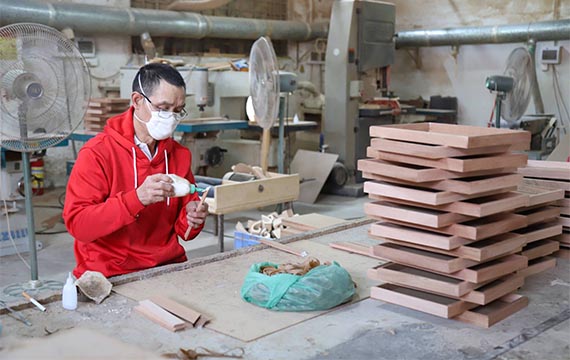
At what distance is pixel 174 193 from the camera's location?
1848 mm

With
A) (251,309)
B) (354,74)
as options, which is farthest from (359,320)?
(354,74)

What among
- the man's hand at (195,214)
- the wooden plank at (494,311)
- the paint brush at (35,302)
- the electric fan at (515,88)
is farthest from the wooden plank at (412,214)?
the electric fan at (515,88)

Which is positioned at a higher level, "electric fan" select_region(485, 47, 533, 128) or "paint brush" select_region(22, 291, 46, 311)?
"electric fan" select_region(485, 47, 533, 128)

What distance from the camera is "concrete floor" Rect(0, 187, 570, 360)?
140cm

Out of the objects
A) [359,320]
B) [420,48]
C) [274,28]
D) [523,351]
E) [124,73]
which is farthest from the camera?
[420,48]

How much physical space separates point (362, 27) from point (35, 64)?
159 inches

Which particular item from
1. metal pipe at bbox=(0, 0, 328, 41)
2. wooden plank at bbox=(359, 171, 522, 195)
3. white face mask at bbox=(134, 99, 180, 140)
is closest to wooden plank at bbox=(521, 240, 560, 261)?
wooden plank at bbox=(359, 171, 522, 195)

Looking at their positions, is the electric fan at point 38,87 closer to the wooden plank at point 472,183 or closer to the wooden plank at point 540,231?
the wooden plank at point 472,183

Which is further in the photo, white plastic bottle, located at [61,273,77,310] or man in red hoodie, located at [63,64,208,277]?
man in red hoodie, located at [63,64,208,277]

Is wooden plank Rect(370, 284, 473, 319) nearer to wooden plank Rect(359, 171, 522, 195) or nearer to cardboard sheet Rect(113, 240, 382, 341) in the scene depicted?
cardboard sheet Rect(113, 240, 382, 341)

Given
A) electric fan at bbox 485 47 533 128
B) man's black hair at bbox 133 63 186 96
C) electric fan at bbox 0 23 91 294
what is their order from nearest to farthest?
man's black hair at bbox 133 63 186 96, electric fan at bbox 0 23 91 294, electric fan at bbox 485 47 533 128

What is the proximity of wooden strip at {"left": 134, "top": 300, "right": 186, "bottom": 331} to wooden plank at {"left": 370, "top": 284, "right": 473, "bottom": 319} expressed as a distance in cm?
52

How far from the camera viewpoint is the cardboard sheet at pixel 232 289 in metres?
1.53

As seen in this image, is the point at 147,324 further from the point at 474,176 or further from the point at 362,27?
the point at 362,27
